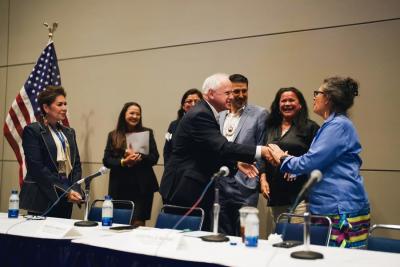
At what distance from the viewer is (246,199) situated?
11.8 ft

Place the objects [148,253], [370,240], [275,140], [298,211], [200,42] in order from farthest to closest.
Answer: [200,42] < [275,140] < [298,211] < [370,240] < [148,253]

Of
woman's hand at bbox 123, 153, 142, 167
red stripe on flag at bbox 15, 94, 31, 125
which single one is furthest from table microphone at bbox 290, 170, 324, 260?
red stripe on flag at bbox 15, 94, 31, 125

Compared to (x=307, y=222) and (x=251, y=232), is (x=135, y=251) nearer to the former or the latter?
(x=251, y=232)

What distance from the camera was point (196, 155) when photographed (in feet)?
9.48

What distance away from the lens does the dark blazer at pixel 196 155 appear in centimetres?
281

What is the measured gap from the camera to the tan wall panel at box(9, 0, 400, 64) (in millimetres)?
4133

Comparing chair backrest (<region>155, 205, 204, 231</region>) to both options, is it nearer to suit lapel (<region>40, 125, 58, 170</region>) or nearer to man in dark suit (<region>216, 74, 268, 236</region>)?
man in dark suit (<region>216, 74, 268, 236</region>)

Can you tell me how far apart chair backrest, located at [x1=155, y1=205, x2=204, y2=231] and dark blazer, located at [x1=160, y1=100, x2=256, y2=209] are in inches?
3.0

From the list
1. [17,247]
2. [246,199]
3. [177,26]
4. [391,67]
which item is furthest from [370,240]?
[177,26]

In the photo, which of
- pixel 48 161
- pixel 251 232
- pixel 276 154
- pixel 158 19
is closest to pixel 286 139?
pixel 276 154

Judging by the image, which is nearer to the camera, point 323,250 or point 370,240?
point 323,250

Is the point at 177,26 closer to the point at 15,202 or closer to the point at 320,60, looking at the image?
Answer: the point at 320,60

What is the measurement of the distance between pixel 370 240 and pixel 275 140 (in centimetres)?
135

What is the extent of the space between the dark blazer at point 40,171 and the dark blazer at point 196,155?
94cm
